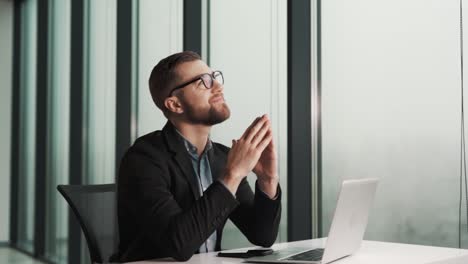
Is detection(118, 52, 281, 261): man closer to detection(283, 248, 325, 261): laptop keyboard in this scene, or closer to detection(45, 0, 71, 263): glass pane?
detection(283, 248, 325, 261): laptop keyboard

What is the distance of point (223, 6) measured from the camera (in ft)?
12.8

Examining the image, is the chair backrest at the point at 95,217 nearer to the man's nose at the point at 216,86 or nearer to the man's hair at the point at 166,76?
the man's hair at the point at 166,76

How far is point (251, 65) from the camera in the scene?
142 inches

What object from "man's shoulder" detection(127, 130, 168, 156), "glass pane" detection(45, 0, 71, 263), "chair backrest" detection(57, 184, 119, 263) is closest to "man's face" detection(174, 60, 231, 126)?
"man's shoulder" detection(127, 130, 168, 156)

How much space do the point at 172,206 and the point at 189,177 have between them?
0.20 meters

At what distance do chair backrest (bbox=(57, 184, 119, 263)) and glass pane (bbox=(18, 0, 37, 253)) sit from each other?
17.2 ft

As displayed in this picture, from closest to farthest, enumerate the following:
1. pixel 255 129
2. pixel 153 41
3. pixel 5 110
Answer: pixel 255 129, pixel 153 41, pixel 5 110

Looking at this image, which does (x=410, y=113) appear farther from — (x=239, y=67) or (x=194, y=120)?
(x=239, y=67)

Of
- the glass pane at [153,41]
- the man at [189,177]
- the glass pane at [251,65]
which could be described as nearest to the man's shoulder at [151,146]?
the man at [189,177]

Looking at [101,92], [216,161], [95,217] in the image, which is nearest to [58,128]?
[101,92]

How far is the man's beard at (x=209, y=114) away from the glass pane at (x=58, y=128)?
4404 millimetres

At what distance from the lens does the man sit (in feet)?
6.40

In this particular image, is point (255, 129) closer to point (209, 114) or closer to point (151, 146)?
point (209, 114)

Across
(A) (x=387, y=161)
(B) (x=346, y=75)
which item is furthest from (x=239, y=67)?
(A) (x=387, y=161)
